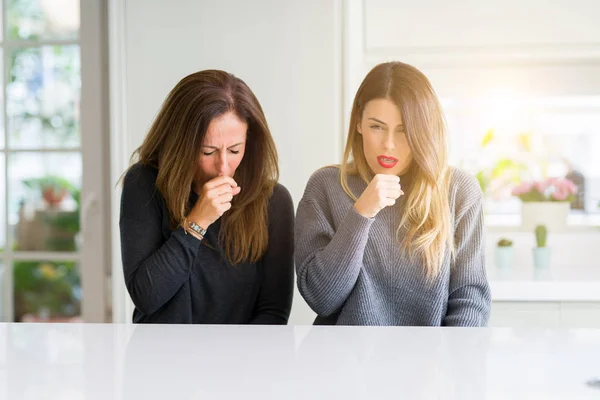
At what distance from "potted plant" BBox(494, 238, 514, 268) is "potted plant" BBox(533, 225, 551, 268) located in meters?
0.09

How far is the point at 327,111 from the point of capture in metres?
2.38

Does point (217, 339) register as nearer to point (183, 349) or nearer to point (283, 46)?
point (183, 349)

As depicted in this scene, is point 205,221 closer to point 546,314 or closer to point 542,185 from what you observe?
point 546,314

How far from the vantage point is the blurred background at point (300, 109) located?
Answer: 7.80 ft

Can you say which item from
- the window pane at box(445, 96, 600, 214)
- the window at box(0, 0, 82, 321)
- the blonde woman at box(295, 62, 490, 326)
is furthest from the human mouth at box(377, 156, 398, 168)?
the window at box(0, 0, 82, 321)

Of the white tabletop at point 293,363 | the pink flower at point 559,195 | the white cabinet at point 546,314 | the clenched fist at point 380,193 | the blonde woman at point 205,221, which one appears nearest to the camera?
the white tabletop at point 293,363

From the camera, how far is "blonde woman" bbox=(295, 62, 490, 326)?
56.7 inches

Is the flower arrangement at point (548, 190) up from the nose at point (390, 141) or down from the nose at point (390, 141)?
down

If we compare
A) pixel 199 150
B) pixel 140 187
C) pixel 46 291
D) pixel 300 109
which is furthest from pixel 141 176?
pixel 46 291

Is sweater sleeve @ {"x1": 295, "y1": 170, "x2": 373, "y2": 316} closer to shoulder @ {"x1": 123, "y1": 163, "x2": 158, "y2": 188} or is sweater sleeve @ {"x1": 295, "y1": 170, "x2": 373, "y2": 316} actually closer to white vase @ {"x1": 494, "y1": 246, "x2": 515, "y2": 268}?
shoulder @ {"x1": 123, "y1": 163, "x2": 158, "y2": 188}

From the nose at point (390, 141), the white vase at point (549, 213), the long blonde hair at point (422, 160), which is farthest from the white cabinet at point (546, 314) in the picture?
the nose at point (390, 141)

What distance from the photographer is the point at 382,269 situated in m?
1.50

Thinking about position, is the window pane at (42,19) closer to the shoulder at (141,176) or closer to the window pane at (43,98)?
the window pane at (43,98)

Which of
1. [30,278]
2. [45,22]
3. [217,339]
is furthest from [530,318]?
[45,22]
